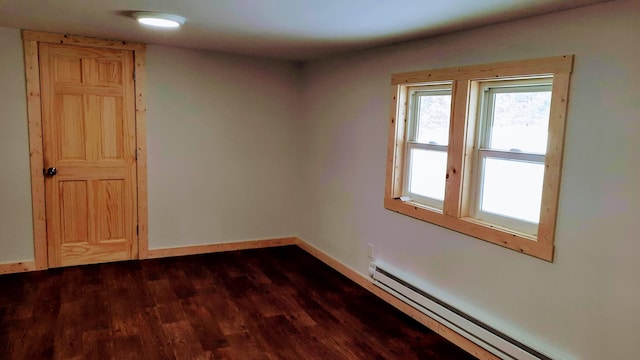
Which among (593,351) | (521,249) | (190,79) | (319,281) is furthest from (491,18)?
(190,79)

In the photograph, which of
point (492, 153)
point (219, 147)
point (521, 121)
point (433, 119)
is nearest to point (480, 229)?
point (492, 153)

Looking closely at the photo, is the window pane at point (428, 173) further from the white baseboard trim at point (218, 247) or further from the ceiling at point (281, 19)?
the white baseboard trim at point (218, 247)

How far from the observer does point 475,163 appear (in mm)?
3012

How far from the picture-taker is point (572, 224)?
2.35 metres

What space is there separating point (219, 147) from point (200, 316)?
2.01 m

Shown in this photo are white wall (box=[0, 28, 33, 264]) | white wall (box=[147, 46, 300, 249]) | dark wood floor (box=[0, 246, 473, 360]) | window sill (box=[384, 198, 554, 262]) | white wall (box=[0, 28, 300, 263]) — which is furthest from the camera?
white wall (box=[147, 46, 300, 249])

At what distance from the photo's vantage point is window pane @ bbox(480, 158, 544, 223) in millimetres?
2624

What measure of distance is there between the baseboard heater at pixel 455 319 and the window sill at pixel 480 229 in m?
0.53

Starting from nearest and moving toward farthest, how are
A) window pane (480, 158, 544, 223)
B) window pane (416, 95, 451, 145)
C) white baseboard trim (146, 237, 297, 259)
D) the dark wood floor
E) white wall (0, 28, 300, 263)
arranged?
window pane (480, 158, 544, 223) → the dark wood floor → window pane (416, 95, 451, 145) → white wall (0, 28, 300, 263) → white baseboard trim (146, 237, 297, 259)

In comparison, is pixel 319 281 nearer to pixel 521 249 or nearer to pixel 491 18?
pixel 521 249

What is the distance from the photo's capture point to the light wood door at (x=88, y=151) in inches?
160

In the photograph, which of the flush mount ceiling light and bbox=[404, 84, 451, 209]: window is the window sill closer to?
bbox=[404, 84, 451, 209]: window

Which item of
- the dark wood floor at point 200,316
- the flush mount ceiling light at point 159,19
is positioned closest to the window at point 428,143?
the dark wood floor at point 200,316

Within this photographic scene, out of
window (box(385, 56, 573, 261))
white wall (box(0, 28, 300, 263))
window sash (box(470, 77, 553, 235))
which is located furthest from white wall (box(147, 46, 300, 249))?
window sash (box(470, 77, 553, 235))
